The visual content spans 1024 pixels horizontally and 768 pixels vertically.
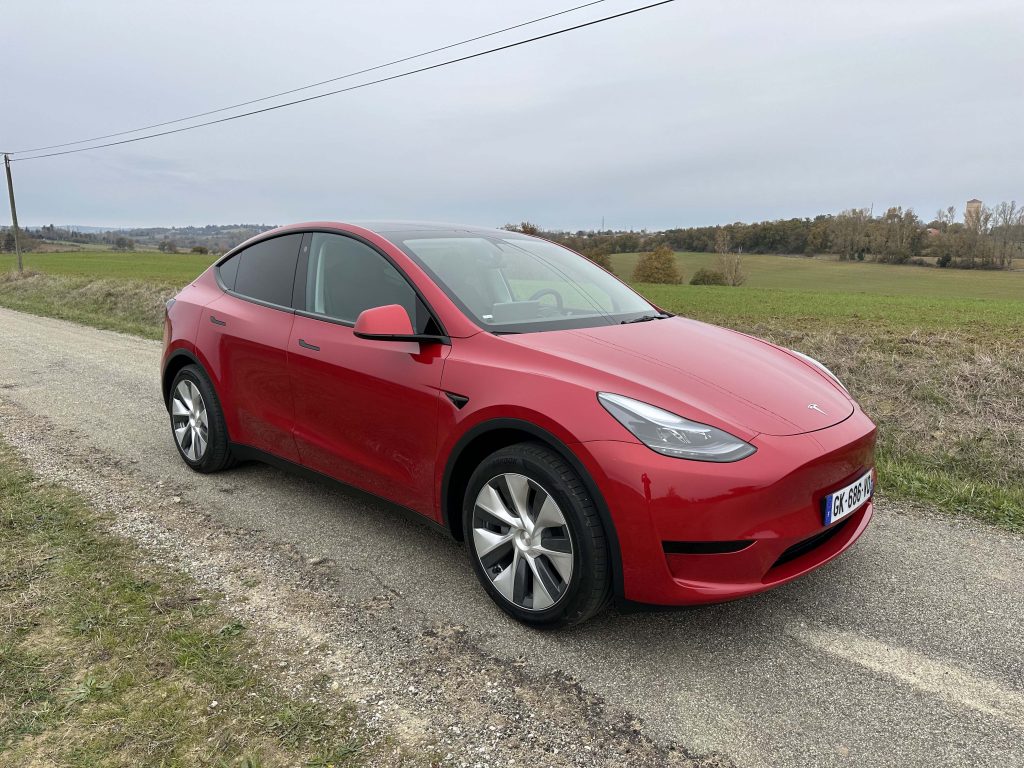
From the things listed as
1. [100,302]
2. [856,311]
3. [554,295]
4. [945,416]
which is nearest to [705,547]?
[554,295]

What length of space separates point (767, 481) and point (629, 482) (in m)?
0.46

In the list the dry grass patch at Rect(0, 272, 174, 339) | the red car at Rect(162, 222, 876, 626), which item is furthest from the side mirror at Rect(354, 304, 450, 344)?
the dry grass patch at Rect(0, 272, 174, 339)

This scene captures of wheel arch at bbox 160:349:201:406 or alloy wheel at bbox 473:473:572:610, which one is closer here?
alloy wheel at bbox 473:473:572:610

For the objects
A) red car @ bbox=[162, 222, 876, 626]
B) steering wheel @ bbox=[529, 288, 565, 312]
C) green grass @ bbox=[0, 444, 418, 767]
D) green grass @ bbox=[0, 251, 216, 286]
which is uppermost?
green grass @ bbox=[0, 251, 216, 286]

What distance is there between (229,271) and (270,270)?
1.95ft

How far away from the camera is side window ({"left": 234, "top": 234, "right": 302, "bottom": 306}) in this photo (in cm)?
397

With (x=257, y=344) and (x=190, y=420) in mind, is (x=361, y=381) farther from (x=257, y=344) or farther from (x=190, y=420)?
(x=190, y=420)

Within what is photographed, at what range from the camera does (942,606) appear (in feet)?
9.80

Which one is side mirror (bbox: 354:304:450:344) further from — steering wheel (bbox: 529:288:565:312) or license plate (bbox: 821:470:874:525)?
license plate (bbox: 821:470:874:525)

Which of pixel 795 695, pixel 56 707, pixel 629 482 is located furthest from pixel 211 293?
pixel 795 695

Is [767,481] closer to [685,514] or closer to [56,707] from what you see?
[685,514]

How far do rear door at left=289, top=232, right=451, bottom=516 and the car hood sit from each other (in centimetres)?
49

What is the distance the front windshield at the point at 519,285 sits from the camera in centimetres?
323

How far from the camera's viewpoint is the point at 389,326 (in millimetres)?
3000
